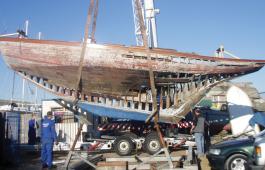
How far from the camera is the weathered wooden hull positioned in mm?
13070

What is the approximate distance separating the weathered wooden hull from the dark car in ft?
14.1

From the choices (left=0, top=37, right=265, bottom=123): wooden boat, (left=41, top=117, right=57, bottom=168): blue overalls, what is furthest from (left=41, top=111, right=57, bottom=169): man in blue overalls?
(left=0, top=37, right=265, bottom=123): wooden boat

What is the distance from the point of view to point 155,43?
890 inches

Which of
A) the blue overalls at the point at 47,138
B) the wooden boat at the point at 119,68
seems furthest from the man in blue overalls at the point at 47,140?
the wooden boat at the point at 119,68

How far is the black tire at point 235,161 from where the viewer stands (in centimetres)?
927

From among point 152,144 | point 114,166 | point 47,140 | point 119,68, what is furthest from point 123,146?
point 114,166

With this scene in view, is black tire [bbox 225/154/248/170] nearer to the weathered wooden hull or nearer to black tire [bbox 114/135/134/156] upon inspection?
black tire [bbox 114/135/134/156]

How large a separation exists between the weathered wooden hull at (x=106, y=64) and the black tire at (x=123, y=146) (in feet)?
6.07

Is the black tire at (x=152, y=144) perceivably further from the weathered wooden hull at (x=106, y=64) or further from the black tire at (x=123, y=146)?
the weathered wooden hull at (x=106, y=64)

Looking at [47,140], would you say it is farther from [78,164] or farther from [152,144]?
[152,144]

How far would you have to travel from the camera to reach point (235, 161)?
30.8 ft

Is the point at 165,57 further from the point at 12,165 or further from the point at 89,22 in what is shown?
the point at 12,165

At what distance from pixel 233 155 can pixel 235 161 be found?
16 centimetres

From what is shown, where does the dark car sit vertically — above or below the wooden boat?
below
